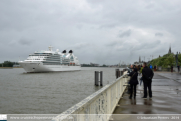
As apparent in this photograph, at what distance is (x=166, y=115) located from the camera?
5.93 m

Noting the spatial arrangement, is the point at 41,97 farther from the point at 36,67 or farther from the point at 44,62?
the point at 44,62

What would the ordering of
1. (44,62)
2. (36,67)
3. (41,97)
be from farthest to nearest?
1. (44,62)
2. (36,67)
3. (41,97)

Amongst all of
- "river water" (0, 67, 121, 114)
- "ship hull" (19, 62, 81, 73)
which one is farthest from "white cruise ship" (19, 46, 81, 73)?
"river water" (0, 67, 121, 114)

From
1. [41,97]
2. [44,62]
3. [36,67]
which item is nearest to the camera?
[41,97]

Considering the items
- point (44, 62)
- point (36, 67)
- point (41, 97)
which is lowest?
point (41, 97)

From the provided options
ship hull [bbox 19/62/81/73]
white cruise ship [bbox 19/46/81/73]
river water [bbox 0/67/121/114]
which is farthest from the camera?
white cruise ship [bbox 19/46/81/73]

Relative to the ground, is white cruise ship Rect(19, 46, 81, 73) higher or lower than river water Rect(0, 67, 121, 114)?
higher

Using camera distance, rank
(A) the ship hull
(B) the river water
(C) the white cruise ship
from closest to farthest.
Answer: (B) the river water < (A) the ship hull < (C) the white cruise ship

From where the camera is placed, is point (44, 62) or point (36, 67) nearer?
point (36, 67)

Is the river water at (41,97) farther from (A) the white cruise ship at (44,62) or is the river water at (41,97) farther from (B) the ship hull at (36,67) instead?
(A) the white cruise ship at (44,62)

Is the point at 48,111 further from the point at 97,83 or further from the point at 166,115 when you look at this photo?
the point at 97,83

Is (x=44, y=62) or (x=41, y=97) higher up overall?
(x=44, y=62)

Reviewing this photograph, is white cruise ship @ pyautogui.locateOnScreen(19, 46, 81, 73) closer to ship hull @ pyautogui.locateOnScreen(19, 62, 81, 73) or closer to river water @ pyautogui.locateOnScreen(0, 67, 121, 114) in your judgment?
ship hull @ pyautogui.locateOnScreen(19, 62, 81, 73)

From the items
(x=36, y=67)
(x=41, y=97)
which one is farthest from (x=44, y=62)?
(x=41, y=97)
